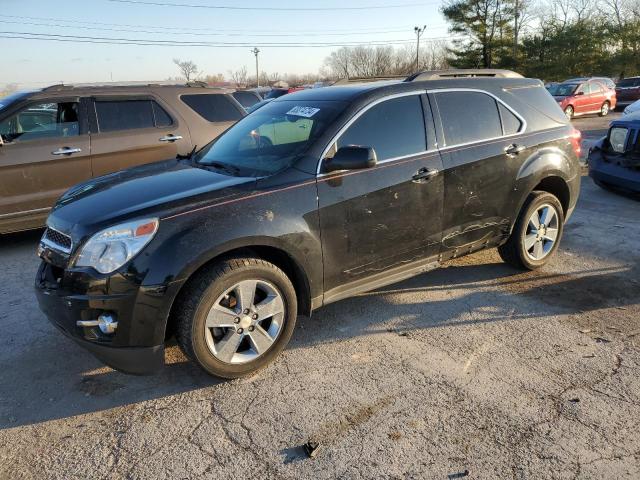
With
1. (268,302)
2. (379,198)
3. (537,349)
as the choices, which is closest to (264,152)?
(379,198)

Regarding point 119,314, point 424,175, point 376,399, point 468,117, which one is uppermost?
point 468,117

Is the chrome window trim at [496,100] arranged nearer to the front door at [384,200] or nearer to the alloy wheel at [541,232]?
the front door at [384,200]

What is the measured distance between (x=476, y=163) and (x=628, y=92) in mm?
26753

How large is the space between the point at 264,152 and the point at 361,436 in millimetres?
2143

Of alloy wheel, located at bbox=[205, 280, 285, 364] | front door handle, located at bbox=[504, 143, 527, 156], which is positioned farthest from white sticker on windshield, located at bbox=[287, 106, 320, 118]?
front door handle, located at bbox=[504, 143, 527, 156]

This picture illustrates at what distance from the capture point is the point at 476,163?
412 cm

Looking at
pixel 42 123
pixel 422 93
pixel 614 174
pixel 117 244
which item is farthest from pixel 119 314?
pixel 614 174

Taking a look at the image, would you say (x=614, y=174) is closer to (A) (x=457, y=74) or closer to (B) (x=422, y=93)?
(A) (x=457, y=74)

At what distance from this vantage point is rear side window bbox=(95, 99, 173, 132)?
20.6ft

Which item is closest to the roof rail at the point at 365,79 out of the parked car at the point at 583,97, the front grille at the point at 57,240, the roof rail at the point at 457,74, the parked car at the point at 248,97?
the roof rail at the point at 457,74

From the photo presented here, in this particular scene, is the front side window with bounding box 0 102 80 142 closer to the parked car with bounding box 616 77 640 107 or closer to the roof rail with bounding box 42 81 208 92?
the roof rail with bounding box 42 81 208 92

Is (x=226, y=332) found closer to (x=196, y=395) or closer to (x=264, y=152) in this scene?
(x=196, y=395)

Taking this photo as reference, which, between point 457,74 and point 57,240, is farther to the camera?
point 457,74

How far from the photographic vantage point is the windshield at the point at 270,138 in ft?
11.5
